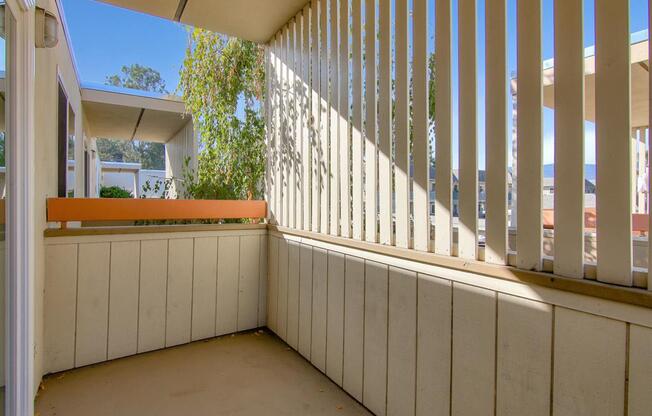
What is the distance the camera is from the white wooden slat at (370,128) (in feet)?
6.28

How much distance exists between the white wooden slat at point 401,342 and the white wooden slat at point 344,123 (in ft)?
1.59

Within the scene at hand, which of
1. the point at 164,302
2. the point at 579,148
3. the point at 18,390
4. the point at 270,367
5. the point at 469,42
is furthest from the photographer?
the point at 164,302

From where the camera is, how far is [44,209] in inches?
87.3

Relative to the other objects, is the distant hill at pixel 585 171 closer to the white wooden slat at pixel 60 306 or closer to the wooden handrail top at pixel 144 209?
the wooden handrail top at pixel 144 209

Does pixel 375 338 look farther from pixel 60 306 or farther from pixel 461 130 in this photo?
pixel 60 306

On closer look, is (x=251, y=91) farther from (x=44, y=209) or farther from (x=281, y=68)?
→ (x=44, y=209)

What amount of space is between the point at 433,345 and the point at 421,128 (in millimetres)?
927

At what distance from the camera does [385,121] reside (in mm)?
1847

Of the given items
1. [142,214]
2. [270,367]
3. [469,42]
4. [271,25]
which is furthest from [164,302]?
[469,42]

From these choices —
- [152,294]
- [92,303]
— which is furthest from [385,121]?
[92,303]

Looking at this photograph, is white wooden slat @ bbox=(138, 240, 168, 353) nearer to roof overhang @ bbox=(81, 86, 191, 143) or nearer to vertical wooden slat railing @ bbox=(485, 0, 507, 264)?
vertical wooden slat railing @ bbox=(485, 0, 507, 264)

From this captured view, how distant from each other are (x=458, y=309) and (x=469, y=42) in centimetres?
102

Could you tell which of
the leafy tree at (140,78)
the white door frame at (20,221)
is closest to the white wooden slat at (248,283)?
the white door frame at (20,221)

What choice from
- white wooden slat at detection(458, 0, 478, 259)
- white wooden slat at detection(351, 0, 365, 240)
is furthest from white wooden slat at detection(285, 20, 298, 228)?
→ white wooden slat at detection(458, 0, 478, 259)
